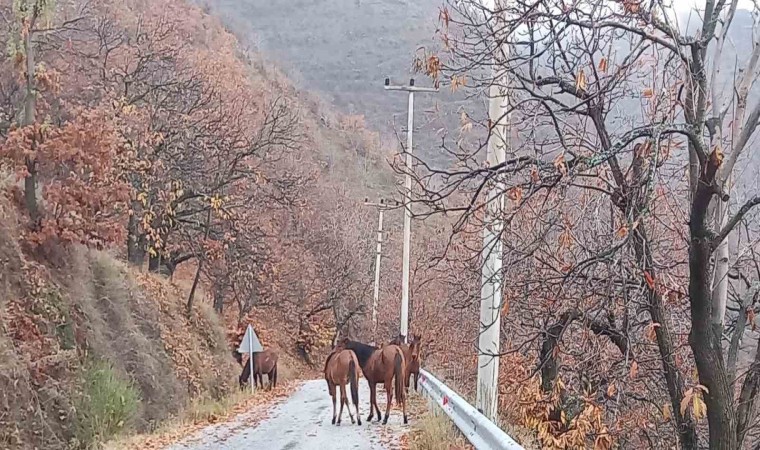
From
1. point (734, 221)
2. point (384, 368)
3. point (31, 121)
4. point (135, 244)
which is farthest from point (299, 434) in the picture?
point (135, 244)

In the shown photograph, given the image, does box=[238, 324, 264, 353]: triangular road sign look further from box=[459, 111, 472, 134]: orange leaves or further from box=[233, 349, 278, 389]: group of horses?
box=[459, 111, 472, 134]: orange leaves

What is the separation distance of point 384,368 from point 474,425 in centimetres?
719

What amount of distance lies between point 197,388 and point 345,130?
72889mm

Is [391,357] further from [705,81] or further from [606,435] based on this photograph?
[705,81]

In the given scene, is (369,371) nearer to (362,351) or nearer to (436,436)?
(362,351)

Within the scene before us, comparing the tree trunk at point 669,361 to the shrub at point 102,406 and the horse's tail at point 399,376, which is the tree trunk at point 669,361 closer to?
the horse's tail at point 399,376

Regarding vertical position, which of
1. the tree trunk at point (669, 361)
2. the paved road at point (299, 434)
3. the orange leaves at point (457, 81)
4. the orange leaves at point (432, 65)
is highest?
the orange leaves at point (432, 65)

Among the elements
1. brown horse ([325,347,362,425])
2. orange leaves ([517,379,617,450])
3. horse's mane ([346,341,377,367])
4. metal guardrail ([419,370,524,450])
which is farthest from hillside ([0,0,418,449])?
orange leaves ([517,379,617,450])

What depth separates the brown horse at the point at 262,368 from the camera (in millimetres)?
30016

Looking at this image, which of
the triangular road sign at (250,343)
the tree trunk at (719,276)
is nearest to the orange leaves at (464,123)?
the tree trunk at (719,276)

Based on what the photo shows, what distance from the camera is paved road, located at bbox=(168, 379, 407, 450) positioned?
13672mm

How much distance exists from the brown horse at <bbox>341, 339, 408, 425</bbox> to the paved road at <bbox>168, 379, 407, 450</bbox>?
1.63 ft

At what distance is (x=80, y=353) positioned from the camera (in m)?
16.9

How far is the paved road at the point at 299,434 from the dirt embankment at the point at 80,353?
1.81 m
